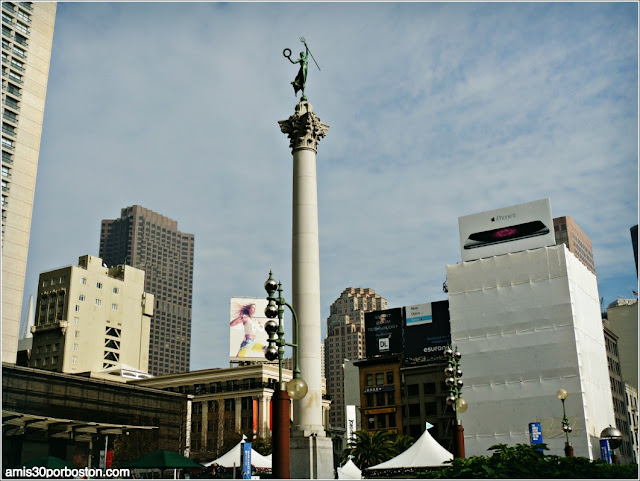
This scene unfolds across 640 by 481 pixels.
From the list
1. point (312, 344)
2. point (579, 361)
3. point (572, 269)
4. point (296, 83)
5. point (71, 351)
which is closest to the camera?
point (312, 344)

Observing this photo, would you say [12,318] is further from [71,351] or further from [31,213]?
[71,351]

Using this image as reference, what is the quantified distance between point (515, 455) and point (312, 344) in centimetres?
1637

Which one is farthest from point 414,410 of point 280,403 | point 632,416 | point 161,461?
point 280,403

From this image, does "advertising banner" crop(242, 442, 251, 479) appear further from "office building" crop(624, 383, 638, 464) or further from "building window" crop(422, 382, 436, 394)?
"office building" crop(624, 383, 638, 464)

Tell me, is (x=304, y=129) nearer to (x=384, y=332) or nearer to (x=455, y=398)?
(x=455, y=398)

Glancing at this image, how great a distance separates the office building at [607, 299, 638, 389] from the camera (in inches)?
5349

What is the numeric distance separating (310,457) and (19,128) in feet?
208

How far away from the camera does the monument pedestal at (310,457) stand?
34.4 meters

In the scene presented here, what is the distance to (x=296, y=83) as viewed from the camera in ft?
146

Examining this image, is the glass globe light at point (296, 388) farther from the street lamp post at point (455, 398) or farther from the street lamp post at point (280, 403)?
the street lamp post at point (455, 398)

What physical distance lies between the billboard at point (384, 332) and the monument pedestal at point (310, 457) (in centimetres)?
7476

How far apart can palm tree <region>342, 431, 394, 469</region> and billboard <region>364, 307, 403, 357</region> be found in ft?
117

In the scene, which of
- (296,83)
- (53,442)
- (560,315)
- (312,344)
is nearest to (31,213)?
(53,442)

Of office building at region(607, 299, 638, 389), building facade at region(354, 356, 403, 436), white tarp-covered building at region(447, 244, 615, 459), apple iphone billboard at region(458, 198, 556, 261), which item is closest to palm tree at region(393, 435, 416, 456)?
white tarp-covered building at region(447, 244, 615, 459)
